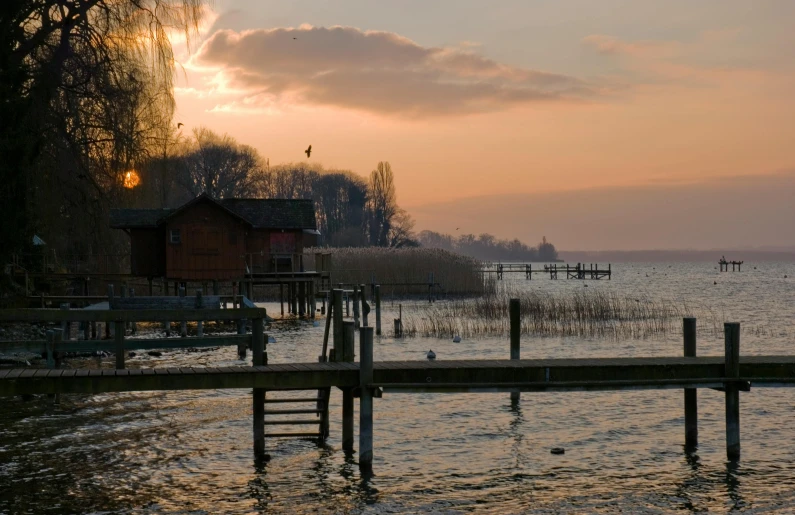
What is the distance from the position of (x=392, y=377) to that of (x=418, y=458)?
7.38ft

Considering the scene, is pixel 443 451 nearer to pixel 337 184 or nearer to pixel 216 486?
pixel 216 486

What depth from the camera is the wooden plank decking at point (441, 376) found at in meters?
13.4

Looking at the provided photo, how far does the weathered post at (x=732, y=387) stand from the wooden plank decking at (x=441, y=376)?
0.59 feet

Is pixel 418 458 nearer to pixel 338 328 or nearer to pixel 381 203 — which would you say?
pixel 338 328

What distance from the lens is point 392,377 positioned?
47.1 feet

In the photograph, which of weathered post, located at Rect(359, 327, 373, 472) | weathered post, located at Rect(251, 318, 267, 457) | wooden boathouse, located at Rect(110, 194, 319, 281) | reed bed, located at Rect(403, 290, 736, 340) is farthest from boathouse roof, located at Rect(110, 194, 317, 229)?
weathered post, located at Rect(359, 327, 373, 472)

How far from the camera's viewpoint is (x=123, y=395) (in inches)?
858

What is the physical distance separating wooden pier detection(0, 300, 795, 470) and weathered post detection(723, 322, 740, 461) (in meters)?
0.02

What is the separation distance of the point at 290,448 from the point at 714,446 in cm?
798

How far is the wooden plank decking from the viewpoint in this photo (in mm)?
13414

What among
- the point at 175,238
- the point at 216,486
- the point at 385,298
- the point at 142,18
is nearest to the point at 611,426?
the point at 216,486

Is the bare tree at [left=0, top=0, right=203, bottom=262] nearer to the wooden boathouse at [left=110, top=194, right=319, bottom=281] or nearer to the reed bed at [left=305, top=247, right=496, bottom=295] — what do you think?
the wooden boathouse at [left=110, top=194, right=319, bottom=281]

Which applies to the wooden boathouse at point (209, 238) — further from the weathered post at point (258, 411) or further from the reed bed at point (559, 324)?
the weathered post at point (258, 411)

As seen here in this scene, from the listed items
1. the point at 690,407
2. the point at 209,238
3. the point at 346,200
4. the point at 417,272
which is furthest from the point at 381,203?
the point at 690,407
